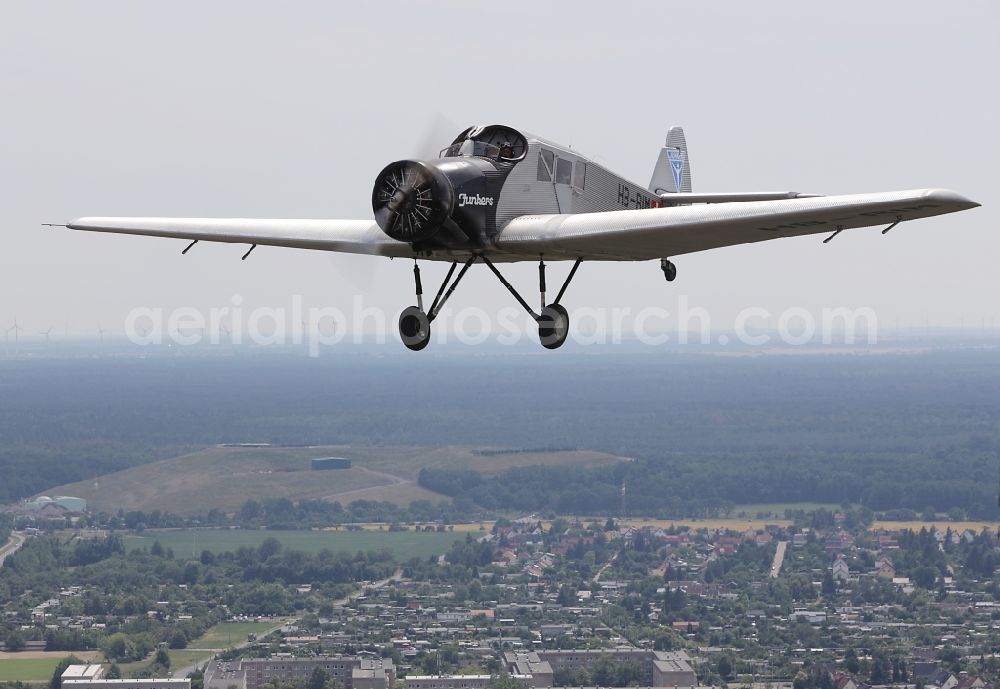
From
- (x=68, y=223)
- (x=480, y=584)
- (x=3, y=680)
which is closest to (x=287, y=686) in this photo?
(x=3, y=680)

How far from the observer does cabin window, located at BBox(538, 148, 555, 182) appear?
2883 cm

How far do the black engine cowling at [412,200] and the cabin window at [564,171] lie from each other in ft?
8.81

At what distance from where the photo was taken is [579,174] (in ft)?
97.8

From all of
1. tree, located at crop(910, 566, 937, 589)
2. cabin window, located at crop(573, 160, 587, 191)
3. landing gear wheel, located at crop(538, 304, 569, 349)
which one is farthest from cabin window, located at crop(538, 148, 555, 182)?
tree, located at crop(910, 566, 937, 589)

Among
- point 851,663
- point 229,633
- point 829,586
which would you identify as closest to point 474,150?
point 851,663

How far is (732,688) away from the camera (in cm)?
13175

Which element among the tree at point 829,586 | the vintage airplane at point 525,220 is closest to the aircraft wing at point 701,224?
the vintage airplane at point 525,220

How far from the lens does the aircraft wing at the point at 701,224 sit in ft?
77.9

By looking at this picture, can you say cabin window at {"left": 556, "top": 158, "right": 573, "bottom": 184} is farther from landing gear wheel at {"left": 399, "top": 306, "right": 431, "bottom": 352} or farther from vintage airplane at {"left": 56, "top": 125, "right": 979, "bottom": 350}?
landing gear wheel at {"left": 399, "top": 306, "right": 431, "bottom": 352}

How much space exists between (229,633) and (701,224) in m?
136

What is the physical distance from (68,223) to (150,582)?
166056 millimetres

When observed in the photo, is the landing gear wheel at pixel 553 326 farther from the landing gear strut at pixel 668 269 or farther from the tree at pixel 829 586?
the tree at pixel 829 586

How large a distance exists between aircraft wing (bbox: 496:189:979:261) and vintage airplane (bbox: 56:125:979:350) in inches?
0.8

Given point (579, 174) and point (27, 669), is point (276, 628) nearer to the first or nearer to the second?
point (27, 669)
